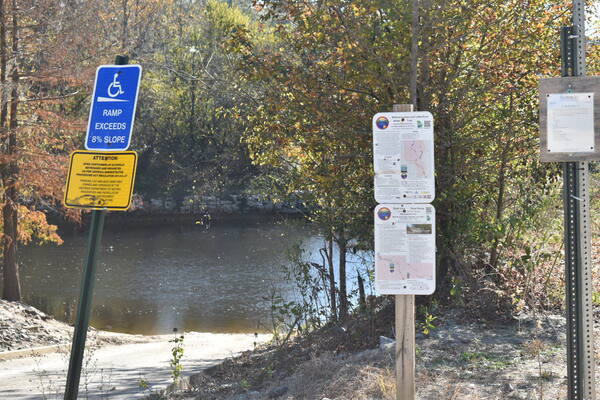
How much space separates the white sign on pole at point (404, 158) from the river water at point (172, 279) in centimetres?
647

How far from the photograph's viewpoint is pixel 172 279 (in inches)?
1001

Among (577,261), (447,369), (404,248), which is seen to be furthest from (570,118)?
(447,369)

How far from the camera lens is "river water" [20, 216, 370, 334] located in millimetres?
19781

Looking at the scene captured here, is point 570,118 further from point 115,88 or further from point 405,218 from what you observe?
point 115,88

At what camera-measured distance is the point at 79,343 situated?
183 inches

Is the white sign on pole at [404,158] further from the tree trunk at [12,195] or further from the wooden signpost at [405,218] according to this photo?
the tree trunk at [12,195]

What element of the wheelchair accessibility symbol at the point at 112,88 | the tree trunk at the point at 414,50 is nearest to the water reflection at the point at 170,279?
the tree trunk at the point at 414,50

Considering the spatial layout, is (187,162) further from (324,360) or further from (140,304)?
(324,360)

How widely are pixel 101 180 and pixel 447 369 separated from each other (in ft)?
10.5

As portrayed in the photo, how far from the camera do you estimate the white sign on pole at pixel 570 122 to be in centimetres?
423

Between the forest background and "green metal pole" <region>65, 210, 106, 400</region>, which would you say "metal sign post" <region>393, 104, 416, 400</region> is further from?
the forest background

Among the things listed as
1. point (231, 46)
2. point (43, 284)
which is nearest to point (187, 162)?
point (43, 284)

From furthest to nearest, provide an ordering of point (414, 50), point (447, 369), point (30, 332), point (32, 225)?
point (32, 225)
point (30, 332)
point (414, 50)
point (447, 369)

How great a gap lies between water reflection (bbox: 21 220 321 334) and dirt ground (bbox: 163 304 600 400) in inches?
149
